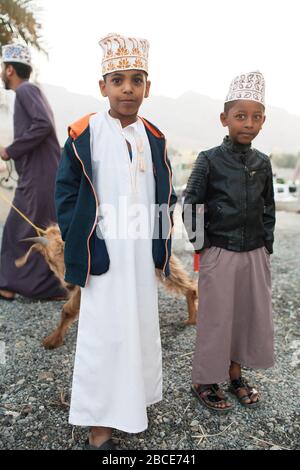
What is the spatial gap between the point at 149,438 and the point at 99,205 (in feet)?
4.22

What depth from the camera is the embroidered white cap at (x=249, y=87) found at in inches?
91.8

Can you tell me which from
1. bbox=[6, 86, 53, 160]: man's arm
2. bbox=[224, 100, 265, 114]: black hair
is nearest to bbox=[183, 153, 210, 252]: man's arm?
bbox=[224, 100, 265, 114]: black hair

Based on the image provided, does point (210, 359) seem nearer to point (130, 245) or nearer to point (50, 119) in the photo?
point (130, 245)

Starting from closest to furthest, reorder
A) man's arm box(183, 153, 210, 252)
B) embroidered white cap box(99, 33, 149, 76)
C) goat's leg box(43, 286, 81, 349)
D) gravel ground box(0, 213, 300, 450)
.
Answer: embroidered white cap box(99, 33, 149, 76) < gravel ground box(0, 213, 300, 450) < man's arm box(183, 153, 210, 252) < goat's leg box(43, 286, 81, 349)

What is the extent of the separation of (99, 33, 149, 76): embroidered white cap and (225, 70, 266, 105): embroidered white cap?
571mm

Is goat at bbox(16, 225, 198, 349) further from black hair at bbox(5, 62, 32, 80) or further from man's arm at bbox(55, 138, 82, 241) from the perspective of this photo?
black hair at bbox(5, 62, 32, 80)

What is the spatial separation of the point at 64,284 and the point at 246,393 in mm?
1622

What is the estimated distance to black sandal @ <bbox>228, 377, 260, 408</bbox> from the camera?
260cm

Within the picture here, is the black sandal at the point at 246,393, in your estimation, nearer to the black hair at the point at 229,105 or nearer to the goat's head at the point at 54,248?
the goat's head at the point at 54,248

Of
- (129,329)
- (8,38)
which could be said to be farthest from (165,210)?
(8,38)

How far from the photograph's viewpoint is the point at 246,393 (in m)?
2.64

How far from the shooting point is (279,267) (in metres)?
5.97

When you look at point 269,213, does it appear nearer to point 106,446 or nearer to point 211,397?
point 211,397

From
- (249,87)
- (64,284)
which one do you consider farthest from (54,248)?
(249,87)
